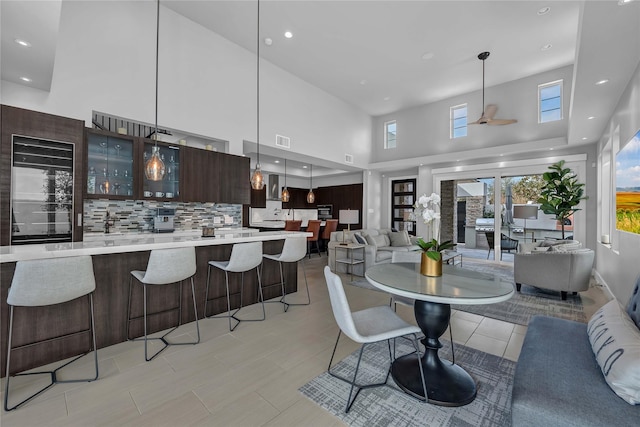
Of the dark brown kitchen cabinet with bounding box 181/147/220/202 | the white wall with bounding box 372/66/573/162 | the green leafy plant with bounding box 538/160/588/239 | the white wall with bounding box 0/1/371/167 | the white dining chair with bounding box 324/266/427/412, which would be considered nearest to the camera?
the white dining chair with bounding box 324/266/427/412

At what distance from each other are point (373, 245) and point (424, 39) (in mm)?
3876

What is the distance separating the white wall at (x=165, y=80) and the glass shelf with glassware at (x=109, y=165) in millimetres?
265

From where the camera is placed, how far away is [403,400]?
1.84 m

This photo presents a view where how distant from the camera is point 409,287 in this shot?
1.84 m

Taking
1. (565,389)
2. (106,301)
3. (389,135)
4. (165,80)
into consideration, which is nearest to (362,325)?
(565,389)

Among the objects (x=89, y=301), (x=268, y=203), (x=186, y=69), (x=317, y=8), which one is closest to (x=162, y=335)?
(x=89, y=301)

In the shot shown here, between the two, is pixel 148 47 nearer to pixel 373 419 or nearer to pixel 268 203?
pixel 373 419

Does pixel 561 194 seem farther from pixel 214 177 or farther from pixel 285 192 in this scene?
pixel 285 192

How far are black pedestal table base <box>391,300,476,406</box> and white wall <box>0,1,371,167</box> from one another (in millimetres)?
4181

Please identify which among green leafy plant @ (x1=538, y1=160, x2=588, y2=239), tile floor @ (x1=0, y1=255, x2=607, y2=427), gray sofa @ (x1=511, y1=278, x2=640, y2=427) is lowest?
tile floor @ (x1=0, y1=255, x2=607, y2=427)

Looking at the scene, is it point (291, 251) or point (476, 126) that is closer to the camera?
point (291, 251)

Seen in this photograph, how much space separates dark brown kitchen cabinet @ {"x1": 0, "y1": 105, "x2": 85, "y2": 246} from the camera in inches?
103

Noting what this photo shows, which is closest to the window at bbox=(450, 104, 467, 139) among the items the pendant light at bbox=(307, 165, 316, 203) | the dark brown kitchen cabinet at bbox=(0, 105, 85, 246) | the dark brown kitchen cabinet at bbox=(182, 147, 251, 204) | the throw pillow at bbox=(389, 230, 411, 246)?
the throw pillow at bbox=(389, 230, 411, 246)

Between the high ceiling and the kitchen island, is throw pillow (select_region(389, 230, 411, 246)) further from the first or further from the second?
the kitchen island
